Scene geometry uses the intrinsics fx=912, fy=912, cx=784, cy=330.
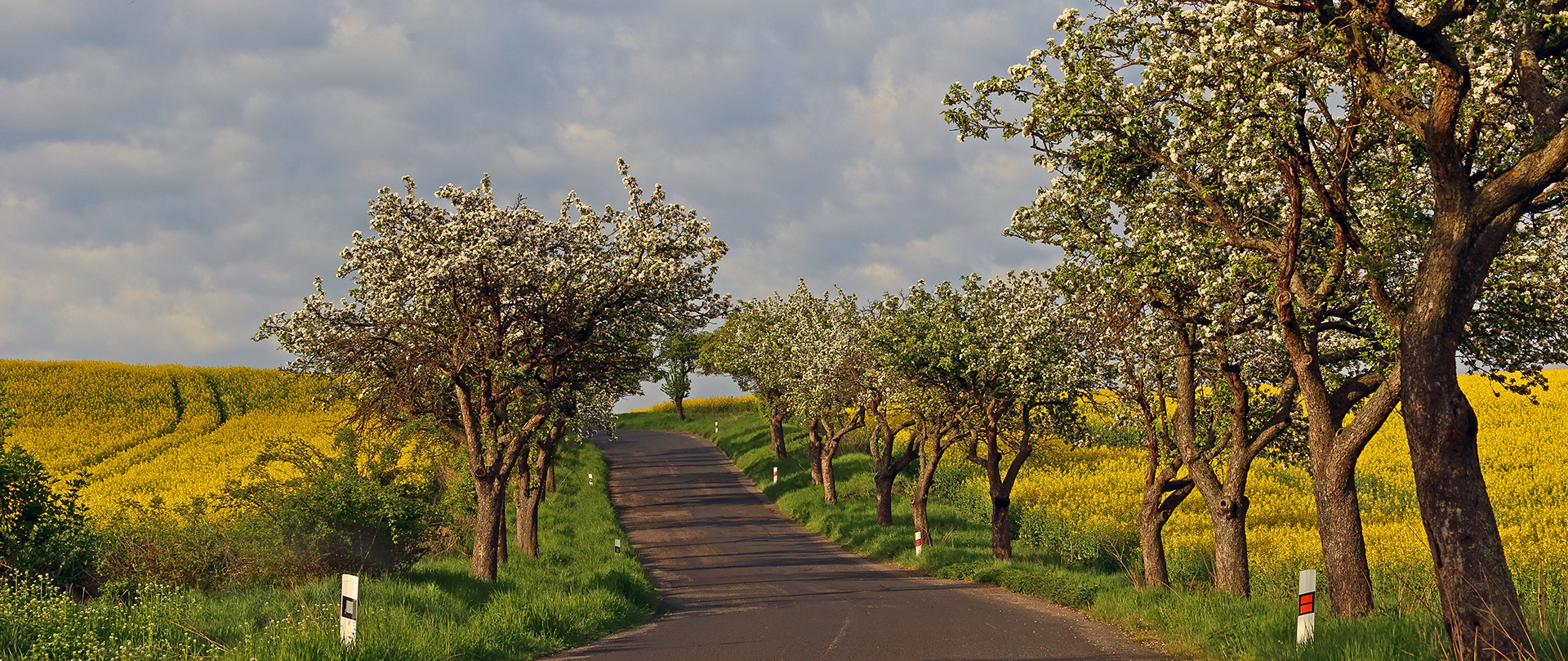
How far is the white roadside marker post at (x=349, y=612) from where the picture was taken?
9992mm

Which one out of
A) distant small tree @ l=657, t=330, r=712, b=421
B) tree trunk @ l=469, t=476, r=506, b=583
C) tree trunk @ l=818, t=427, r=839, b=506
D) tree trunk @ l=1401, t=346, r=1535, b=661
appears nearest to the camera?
tree trunk @ l=1401, t=346, r=1535, b=661

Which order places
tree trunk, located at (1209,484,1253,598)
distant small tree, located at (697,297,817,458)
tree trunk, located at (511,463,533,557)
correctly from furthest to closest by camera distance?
distant small tree, located at (697,297,817,458) → tree trunk, located at (511,463,533,557) → tree trunk, located at (1209,484,1253,598)

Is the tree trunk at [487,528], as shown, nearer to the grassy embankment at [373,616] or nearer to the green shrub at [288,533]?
the grassy embankment at [373,616]

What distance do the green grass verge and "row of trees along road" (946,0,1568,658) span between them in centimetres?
961

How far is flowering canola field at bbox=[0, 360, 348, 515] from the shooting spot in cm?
3738

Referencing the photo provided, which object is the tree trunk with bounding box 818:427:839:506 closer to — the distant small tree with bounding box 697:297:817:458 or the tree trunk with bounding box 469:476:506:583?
the distant small tree with bounding box 697:297:817:458

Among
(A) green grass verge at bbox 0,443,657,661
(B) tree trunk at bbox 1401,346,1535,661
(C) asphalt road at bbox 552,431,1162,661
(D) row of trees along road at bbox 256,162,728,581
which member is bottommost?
(C) asphalt road at bbox 552,431,1162,661

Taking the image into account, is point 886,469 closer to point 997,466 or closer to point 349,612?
point 997,466

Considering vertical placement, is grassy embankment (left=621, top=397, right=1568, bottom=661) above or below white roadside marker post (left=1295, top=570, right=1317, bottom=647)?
below

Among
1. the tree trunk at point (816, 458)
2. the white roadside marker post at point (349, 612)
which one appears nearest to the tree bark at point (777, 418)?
the tree trunk at point (816, 458)

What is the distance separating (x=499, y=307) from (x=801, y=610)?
818 cm

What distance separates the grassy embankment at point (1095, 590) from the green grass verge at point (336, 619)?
8.29 m

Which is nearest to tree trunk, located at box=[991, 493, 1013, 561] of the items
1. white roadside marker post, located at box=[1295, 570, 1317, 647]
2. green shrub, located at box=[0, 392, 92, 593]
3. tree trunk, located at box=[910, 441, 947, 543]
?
tree trunk, located at box=[910, 441, 947, 543]

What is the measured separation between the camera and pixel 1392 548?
23031 mm
